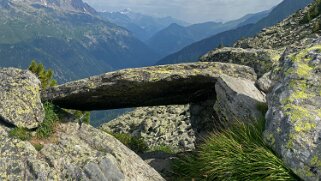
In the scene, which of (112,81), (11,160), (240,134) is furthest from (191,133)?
(11,160)

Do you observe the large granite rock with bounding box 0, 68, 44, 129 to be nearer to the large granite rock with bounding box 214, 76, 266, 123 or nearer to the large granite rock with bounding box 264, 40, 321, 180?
the large granite rock with bounding box 214, 76, 266, 123

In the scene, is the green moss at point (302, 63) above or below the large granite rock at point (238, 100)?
above

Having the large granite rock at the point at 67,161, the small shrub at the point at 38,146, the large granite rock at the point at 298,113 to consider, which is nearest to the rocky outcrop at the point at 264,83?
the large granite rock at the point at 298,113

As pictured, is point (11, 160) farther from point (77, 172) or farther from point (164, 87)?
point (164, 87)

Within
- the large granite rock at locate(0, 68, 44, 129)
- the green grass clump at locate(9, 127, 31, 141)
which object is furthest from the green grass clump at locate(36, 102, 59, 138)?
the green grass clump at locate(9, 127, 31, 141)

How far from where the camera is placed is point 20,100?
49.6 ft

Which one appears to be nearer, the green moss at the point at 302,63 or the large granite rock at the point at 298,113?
the large granite rock at the point at 298,113

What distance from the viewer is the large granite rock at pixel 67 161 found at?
13.1 m

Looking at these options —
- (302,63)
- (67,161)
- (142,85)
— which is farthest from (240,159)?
(142,85)

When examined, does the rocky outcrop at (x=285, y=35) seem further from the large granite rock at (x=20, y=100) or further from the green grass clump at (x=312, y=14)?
the large granite rock at (x=20, y=100)

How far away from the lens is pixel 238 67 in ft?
61.4

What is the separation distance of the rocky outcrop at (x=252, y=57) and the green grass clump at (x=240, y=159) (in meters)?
6.21

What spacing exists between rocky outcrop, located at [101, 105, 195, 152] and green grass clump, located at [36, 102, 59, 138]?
33.1 ft

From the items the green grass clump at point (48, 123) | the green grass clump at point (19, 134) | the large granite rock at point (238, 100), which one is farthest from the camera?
the large granite rock at point (238, 100)
